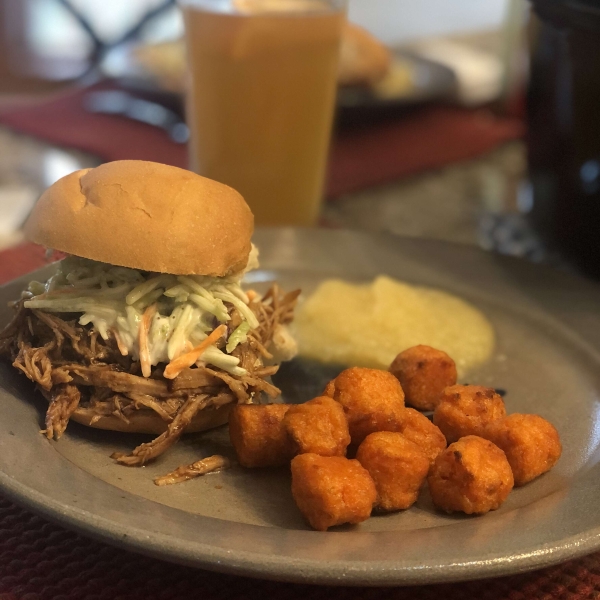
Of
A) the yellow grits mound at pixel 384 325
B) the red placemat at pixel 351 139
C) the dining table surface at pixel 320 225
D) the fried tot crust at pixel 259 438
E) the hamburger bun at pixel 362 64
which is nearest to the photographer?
the dining table surface at pixel 320 225

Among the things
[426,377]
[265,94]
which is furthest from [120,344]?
[265,94]

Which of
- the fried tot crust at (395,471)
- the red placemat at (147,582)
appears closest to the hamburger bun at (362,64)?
the fried tot crust at (395,471)

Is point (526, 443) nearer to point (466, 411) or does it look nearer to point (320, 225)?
point (466, 411)

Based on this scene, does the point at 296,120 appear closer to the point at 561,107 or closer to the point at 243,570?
the point at 561,107

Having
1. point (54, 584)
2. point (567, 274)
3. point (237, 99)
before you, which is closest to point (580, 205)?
point (567, 274)

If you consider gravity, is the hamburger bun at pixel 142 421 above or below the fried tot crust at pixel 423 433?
below

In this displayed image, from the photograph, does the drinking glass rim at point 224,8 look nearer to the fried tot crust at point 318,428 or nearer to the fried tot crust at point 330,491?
the fried tot crust at point 318,428
